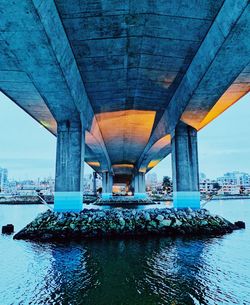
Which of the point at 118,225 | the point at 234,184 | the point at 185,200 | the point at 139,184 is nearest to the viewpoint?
the point at 118,225

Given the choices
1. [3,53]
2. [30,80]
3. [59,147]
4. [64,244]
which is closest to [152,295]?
[64,244]

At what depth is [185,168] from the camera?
20.6 metres

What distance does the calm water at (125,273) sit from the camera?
6.26 meters

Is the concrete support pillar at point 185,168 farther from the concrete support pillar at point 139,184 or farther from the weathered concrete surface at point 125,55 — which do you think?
the concrete support pillar at point 139,184

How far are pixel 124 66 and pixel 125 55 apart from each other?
1.26 meters

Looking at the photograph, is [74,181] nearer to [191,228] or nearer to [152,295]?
[191,228]

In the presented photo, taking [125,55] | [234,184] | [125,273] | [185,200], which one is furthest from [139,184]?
[234,184]

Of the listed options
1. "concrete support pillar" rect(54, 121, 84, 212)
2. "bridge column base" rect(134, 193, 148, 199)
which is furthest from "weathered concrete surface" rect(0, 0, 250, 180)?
"bridge column base" rect(134, 193, 148, 199)

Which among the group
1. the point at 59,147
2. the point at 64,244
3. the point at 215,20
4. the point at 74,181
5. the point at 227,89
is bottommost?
the point at 64,244

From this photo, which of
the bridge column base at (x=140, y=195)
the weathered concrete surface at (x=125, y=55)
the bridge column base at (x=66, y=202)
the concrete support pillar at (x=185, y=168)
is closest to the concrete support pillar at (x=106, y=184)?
the bridge column base at (x=140, y=195)

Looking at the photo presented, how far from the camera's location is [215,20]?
1054cm

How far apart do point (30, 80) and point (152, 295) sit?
41.1 feet

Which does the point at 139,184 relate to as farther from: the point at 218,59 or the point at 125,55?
the point at 218,59

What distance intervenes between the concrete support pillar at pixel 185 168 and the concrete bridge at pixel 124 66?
0.08 m
